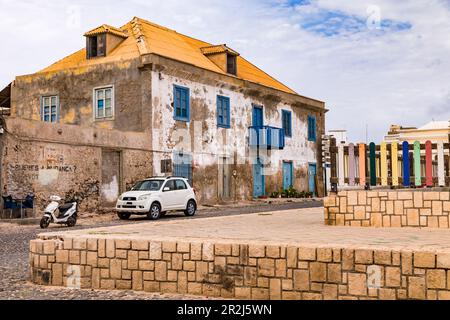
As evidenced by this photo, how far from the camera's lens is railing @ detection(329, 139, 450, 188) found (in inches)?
441

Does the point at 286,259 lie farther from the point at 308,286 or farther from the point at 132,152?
the point at 132,152

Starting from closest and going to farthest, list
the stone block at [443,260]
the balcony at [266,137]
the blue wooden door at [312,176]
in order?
the stone block at [443,260] < the balcony at [266,137] < the blue wooden door at [312,176]

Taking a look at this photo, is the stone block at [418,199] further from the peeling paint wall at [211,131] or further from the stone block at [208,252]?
the peeling paint wall at [211,131]

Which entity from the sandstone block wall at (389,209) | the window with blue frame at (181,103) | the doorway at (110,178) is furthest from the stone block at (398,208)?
the window with blue frame at (181,103)

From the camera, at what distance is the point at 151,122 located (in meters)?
23.0

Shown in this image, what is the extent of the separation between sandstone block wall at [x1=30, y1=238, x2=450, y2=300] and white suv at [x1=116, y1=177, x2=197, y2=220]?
35.0 ft

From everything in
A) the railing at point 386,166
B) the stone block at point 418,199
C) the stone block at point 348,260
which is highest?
the railing at point 386,166

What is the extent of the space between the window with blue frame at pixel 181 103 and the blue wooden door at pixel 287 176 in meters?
8.95

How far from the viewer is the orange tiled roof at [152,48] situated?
969 inches

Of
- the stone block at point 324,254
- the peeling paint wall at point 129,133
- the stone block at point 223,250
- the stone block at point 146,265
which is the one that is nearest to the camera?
the stone block at point 324,254

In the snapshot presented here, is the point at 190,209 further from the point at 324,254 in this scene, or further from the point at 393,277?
the point at 393,277

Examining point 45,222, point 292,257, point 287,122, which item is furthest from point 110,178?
point 292,257

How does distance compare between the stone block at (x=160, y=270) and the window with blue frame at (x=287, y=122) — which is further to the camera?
the window with blue frame at (x=287, y=122)

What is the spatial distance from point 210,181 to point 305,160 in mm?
9689
